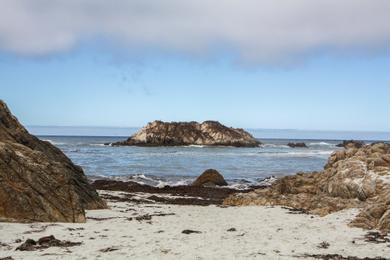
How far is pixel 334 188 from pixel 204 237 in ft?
37.2

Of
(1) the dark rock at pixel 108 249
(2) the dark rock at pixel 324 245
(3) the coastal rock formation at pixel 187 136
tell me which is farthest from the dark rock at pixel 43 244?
(3) the coastal rock formation at pixel 187 136

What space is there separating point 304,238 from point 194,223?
4.19 metres

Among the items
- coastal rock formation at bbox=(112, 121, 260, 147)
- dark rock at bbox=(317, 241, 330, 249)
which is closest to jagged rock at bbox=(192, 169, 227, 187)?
dark rock at bbox=(317, 241, 330, 249)

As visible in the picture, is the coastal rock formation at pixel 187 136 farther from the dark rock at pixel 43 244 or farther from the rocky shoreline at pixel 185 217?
the dark rock at pixel 43 244

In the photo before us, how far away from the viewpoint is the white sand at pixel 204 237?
35.2 ft

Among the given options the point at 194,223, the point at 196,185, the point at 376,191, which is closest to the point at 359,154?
the point at 376,191

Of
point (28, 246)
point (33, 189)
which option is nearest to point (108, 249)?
point (28, 246)

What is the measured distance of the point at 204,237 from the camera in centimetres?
1298

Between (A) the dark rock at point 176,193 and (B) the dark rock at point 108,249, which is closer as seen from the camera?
(B) the dark rock at point 108,249

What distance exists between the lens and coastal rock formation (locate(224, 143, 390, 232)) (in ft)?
66.1

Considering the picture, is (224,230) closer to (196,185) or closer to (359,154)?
(359,154)

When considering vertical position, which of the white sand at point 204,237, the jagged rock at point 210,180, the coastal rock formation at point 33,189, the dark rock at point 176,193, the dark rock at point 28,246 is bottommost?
the dark rock at point 176,193

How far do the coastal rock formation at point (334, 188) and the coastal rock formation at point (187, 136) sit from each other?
289 ft

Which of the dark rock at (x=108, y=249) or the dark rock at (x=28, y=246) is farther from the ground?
the dark rock at (x=28, y=246)
